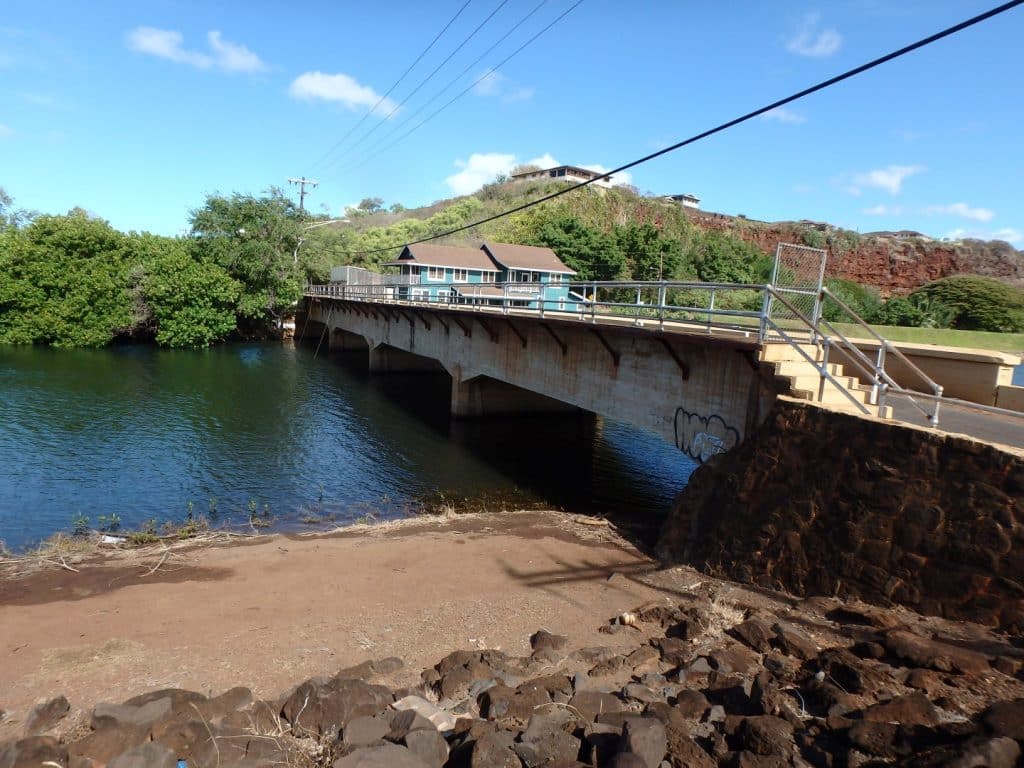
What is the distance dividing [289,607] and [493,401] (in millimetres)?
17205

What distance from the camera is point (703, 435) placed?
12844 millimetres

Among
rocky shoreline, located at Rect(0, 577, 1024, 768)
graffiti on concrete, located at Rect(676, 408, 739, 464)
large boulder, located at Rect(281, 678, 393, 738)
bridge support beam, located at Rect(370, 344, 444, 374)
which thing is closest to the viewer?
rocky shoreline, located at Rect(0, 577, 1024, 768)

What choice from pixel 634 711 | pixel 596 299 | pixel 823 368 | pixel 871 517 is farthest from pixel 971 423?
pixel 596 299

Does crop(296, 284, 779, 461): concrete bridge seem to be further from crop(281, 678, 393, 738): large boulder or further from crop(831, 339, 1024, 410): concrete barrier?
crop(281, 678, 393, 738): large boulder

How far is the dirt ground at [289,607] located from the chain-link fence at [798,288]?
5.32m

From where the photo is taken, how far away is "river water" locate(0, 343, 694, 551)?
1530cm

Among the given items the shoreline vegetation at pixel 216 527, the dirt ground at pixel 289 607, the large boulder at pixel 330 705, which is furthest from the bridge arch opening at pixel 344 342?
the large boulder at pixel 330 705

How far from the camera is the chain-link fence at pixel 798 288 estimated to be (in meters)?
10.4

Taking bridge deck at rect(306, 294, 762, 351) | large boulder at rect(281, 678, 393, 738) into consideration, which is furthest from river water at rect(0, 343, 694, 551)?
large boulder at rect(281, 678, 393, 738)

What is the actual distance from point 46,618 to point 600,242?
58.6m

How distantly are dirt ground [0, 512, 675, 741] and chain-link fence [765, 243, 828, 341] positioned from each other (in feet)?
17.4

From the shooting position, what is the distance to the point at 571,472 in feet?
64.2

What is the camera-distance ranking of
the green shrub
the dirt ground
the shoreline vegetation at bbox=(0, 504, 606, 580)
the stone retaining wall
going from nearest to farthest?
the stone retaining wall < the dirt ground < the shoreline vegetation at bbox=(0, 504, 606, 580) < the green shrub

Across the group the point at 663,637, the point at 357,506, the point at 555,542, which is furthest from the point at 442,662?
the point at 357,506
